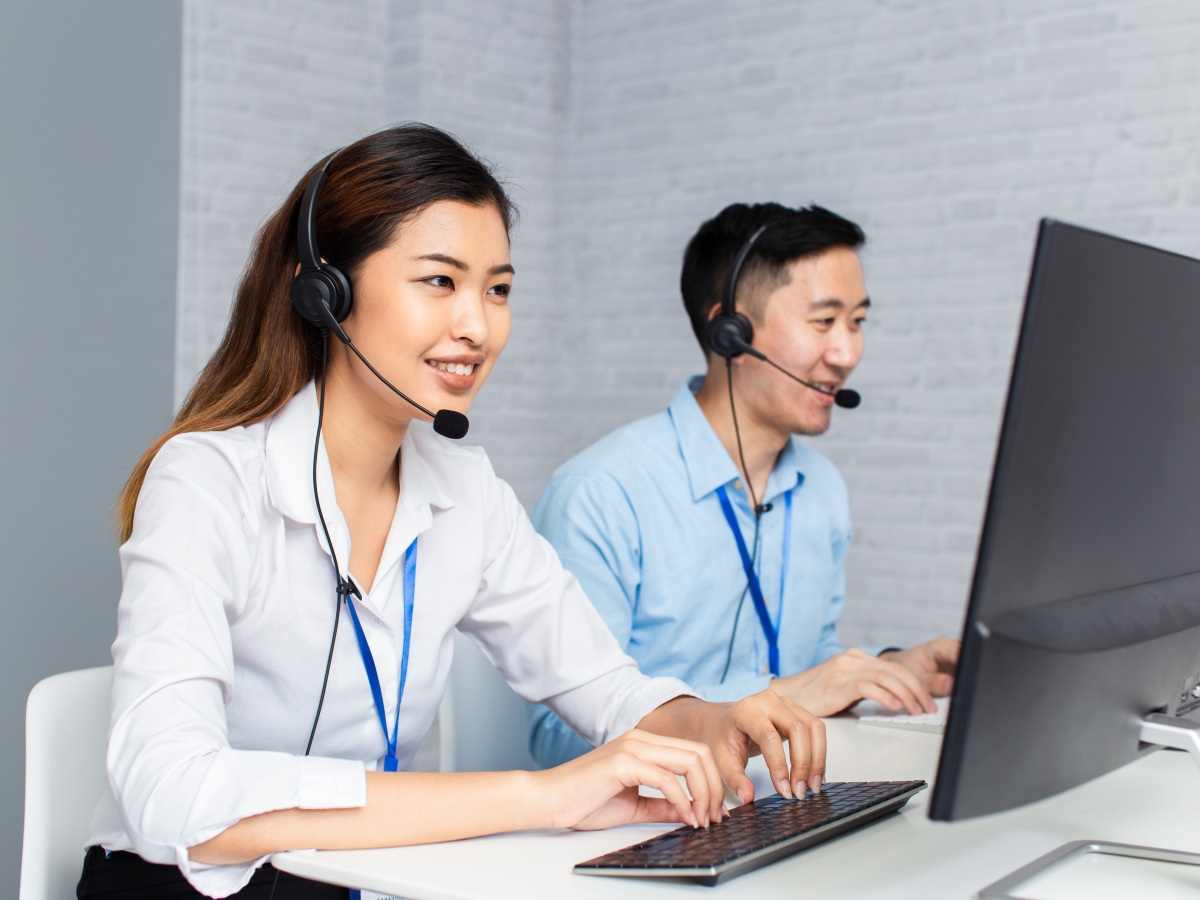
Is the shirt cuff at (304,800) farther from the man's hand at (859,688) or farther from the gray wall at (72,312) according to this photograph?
the gray wall at (72,312)

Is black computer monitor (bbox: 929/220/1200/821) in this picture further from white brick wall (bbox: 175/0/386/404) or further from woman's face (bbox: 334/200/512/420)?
white brick wall (bbox: 175/0/386/404)

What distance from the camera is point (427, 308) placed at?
1.24m

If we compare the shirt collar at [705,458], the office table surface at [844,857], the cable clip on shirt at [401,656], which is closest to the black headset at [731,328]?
the shirt collar at [705,458]

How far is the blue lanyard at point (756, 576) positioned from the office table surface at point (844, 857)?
0.71 m

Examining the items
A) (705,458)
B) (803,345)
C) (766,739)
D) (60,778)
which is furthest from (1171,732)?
(803,345)

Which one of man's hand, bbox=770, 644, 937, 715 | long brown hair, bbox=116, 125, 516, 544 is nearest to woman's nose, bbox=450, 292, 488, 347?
long brown hair, bbox=116, 125, 516, 544

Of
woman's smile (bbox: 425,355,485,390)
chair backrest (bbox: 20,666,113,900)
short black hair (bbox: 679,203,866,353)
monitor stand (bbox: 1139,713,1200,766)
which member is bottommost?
chair backrest (bbox: 20,666,113,900)

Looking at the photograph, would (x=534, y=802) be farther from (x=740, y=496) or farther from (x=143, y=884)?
(x=740, y=496)

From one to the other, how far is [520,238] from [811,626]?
82.5 inches

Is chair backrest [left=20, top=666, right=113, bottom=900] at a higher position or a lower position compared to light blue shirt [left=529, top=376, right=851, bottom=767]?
lower

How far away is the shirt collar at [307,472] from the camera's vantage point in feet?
3.85

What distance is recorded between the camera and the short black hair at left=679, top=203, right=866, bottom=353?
1992mm

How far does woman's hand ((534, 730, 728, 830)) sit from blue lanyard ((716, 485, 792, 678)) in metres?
0.79

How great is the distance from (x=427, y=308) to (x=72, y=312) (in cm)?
159
